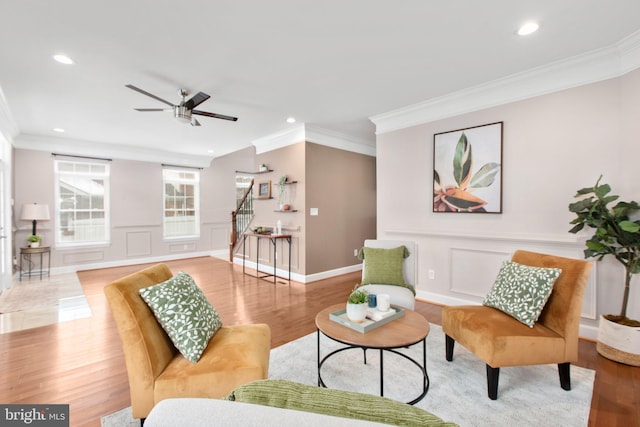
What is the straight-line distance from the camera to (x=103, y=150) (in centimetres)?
604

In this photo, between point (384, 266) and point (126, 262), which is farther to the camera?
point (126, 262)

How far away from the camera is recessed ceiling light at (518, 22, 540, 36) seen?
2193 millimetres

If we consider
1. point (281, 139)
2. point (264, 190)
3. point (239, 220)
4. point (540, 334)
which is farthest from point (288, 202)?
point (540, 334)

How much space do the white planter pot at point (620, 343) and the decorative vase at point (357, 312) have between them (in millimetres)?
2087

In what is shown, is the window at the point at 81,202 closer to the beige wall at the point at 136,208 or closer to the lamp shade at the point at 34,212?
the beige wall at the point at 136,208

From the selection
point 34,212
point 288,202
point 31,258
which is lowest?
point 31,258

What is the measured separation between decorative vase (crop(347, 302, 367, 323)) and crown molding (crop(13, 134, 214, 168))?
21.3ft

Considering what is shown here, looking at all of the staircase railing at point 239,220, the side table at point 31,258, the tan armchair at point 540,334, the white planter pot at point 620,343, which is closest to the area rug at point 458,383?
the tan armchair at point 540,334

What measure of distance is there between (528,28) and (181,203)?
7.30 meters

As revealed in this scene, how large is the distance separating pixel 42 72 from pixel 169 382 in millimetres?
3328

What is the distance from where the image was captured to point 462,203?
11.4ft

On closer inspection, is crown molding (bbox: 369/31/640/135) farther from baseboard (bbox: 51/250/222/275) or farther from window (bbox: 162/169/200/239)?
baseboard (bbox: 51/250/222/275)

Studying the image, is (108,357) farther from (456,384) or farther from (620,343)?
(620,343)

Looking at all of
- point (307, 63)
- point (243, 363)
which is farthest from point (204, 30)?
point (243, 363)
